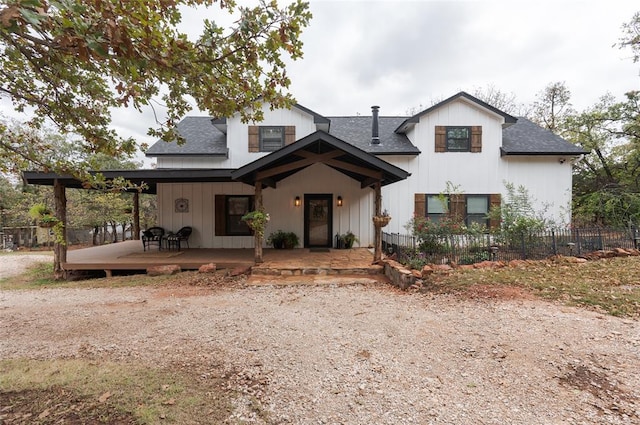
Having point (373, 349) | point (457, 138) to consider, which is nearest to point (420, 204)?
point (457, 138)

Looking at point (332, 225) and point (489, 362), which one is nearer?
point (489, 362)

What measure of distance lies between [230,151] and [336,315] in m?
8.08

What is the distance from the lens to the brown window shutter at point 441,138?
10781 millimetres

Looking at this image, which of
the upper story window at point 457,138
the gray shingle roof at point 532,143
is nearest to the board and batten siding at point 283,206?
the upper story window at point 457,138

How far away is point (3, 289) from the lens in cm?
643

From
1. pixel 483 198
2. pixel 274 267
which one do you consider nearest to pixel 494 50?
pixel 483 198

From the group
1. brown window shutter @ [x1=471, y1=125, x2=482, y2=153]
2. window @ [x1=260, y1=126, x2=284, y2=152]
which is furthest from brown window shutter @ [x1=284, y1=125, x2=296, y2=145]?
brown window shutter @ [x1=471, y1=125, x2=482, y2=153]

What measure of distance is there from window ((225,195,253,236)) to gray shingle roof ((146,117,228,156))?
5.84 ft

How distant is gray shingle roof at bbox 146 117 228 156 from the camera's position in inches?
408

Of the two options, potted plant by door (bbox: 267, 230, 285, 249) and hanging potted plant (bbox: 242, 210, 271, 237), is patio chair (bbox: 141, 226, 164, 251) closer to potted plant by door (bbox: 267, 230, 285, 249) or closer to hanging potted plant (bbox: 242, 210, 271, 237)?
potted plant by door (bbox: 267, 230, 285, 249)

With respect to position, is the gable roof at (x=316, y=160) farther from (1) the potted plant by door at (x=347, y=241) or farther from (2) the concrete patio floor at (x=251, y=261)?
(1) the potted plant by door at (x=347, y=241)

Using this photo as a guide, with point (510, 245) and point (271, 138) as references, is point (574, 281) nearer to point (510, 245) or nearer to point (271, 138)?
point (510, 245)

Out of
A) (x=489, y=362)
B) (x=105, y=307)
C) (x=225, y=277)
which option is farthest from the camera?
(x=225, y=277)

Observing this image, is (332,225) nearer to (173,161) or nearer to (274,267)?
(274,267)
